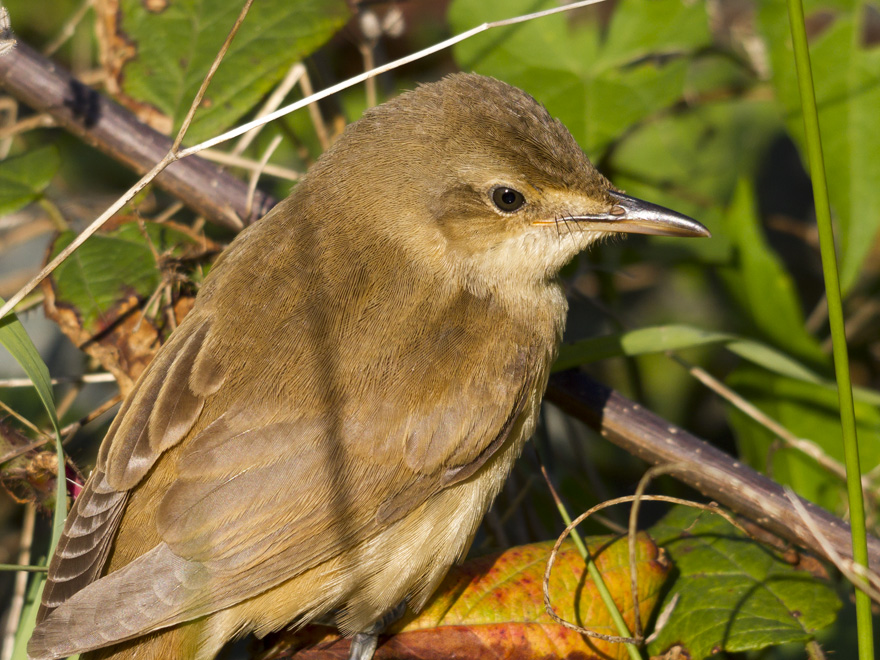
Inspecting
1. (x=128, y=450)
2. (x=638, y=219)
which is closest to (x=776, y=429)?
(x=638, y=219)

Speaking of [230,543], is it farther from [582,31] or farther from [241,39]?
[582,31]

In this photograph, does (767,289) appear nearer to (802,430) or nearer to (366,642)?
(802,430)

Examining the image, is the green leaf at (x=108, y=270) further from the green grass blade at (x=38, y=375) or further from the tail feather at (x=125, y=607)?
the tail feather at (x=125, y=607)

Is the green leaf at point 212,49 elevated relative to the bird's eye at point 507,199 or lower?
elevated

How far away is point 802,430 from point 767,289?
57 centimetres

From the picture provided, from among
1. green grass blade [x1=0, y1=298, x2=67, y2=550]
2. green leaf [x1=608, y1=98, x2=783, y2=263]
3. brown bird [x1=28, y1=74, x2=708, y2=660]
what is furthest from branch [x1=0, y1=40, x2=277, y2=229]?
green leaf [x1=608, y1=98, x2=783, y2=263]

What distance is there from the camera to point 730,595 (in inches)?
98.7

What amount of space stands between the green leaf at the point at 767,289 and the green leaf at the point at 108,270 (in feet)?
6.93

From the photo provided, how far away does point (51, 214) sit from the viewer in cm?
303

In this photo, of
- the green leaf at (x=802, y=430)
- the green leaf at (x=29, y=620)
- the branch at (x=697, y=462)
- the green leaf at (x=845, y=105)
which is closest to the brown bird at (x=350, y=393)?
the green leaf at (x=29, y=620)

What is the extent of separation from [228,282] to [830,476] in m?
2.18

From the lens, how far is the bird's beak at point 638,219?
Result: 2590 millimetres

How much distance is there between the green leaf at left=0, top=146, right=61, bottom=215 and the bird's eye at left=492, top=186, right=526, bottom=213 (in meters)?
1.47

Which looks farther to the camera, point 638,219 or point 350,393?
point 638,219
